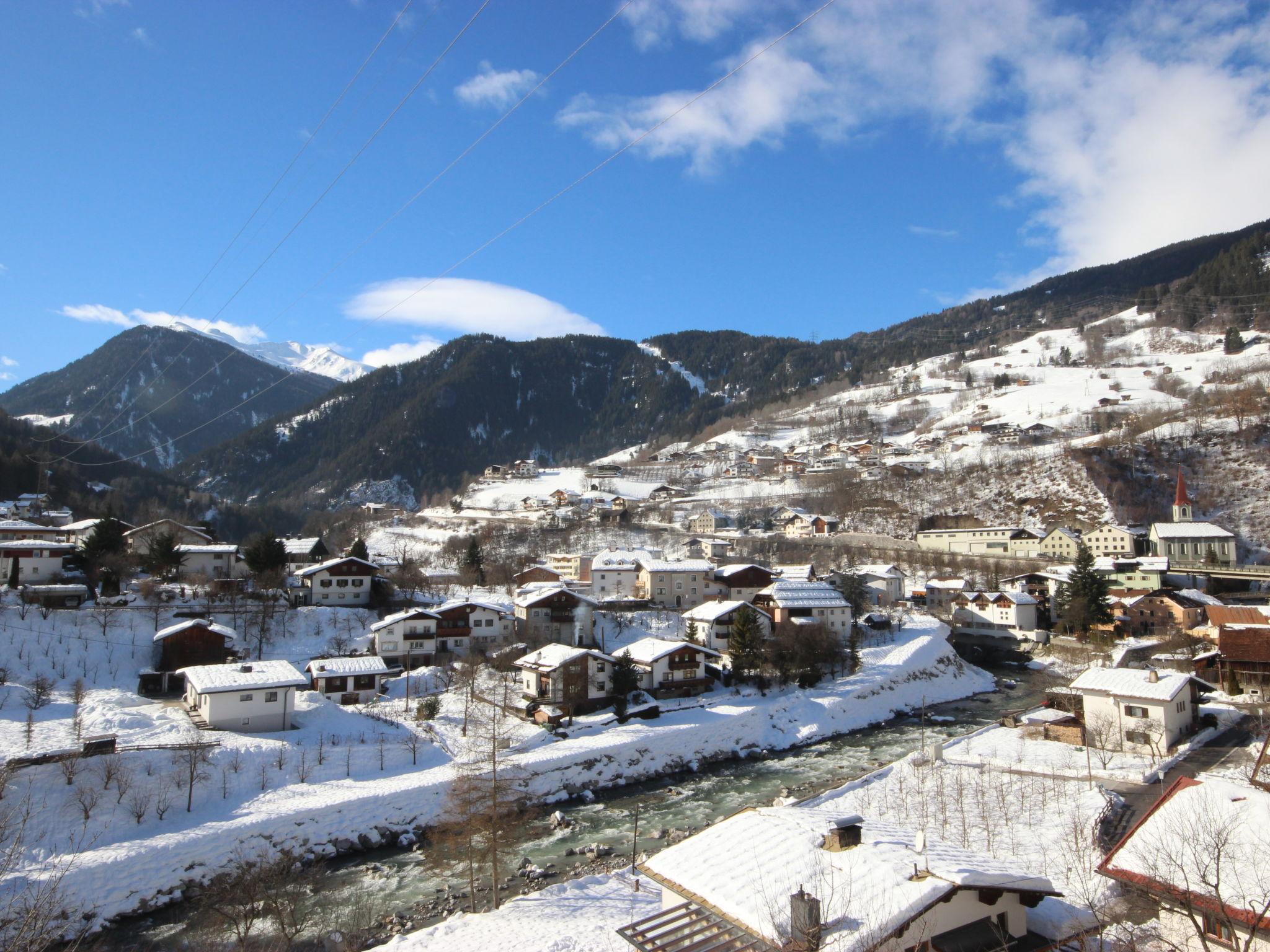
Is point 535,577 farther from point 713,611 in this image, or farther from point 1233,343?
point 1233,343

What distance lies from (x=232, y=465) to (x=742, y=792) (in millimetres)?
132641

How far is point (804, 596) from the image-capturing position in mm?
33594

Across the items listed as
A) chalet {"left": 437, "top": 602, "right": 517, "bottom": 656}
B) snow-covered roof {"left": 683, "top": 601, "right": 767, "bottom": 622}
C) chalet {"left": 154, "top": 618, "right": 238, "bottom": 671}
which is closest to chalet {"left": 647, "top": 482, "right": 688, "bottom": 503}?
snow-covered roof {"left": 683, "top": 601, "right": 767, "bottom": 622}

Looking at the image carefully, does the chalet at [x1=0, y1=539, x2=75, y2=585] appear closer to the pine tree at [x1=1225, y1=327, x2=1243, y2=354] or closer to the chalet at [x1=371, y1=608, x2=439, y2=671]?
the chalet at [x1=371, y1=608, x2=439, y2=671]

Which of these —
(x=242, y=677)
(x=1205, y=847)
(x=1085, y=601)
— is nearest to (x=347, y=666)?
(x=242, y=677)

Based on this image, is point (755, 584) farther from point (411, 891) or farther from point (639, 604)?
point (411, 891)

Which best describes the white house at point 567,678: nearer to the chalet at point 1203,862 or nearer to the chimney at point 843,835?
the chimney at point 843,835

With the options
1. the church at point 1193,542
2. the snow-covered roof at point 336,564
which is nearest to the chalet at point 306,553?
the snow-covered roof at point 336,564

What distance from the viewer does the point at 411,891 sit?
13.7 meters

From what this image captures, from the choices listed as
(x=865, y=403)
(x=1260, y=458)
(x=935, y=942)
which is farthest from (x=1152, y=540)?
(x=865, y=403)

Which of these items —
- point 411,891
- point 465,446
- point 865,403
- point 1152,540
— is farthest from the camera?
point 465,446

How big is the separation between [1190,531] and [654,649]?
1549 inches

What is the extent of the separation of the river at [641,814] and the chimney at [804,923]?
339 inches

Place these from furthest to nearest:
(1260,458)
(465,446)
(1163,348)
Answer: (465,446)
(1163,348)
(1260,458)
